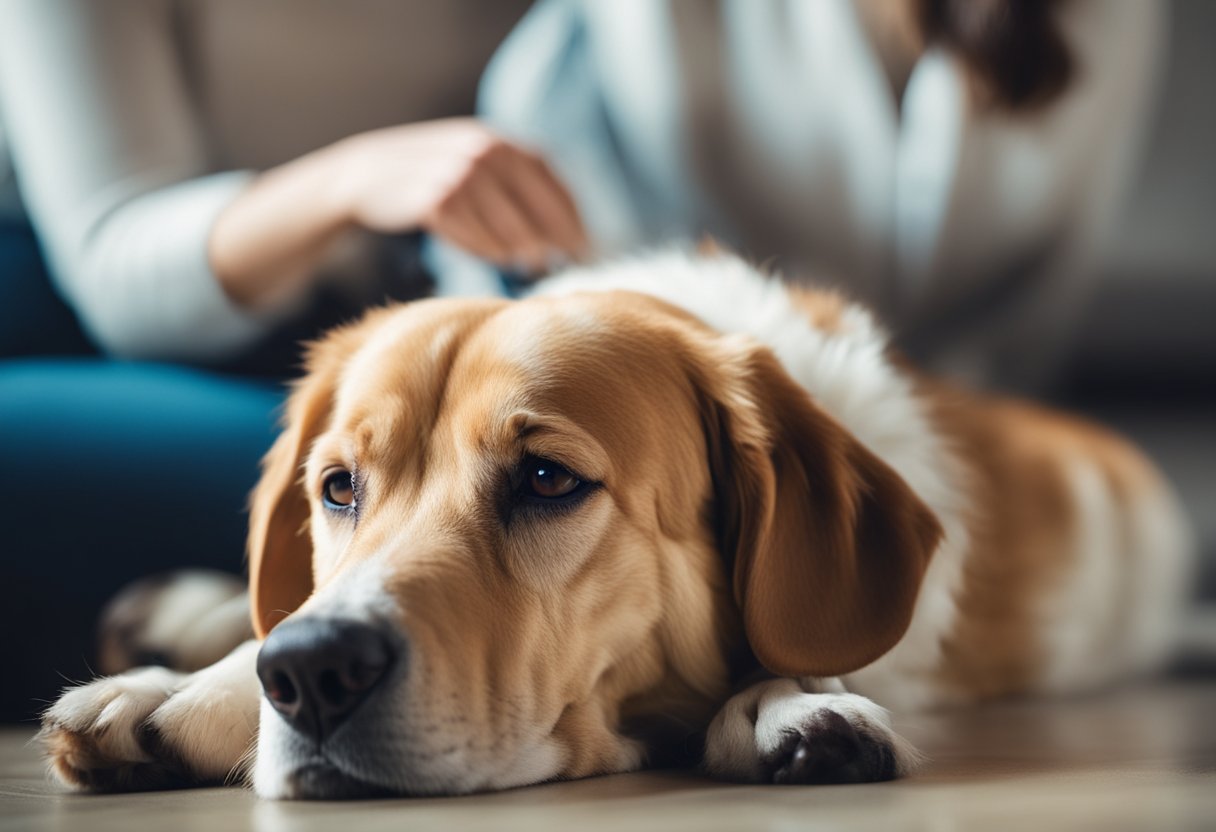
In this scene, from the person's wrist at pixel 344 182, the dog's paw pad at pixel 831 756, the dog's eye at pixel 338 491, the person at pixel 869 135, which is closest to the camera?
the dog's paw pad at pixel 831 756

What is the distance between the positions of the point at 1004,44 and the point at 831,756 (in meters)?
1.90

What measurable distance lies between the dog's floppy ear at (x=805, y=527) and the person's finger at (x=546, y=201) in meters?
0.65

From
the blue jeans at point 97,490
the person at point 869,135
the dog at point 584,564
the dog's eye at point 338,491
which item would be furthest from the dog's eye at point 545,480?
the person at point 869,135

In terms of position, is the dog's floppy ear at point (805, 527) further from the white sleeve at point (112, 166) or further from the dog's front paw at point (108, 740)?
the white sleeve at point (112, 166)

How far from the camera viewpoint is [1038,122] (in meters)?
2.80

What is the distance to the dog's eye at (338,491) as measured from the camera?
1.62 metres

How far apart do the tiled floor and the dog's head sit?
8 centimetres

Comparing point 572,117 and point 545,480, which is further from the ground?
point 572,117

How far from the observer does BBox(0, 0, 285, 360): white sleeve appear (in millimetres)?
2688

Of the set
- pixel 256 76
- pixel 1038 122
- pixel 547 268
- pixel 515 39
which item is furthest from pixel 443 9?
pixel 1038 122

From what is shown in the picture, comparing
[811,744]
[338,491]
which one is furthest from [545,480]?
[811,744]

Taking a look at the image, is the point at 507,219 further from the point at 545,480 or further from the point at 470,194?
the point at 545,480

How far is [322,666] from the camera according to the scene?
1202 mm

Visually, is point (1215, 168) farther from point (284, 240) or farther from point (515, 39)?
point (284, 240)
